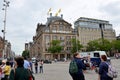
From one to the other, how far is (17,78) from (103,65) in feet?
10.3

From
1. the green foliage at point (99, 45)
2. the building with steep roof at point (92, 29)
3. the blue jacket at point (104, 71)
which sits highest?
the building with steep roof at point (92, 29)

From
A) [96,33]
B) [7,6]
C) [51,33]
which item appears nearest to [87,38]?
[96,33]

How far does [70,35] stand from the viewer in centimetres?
11912

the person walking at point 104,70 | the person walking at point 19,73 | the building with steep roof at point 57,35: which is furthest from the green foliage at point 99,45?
the person walking at point 19,73

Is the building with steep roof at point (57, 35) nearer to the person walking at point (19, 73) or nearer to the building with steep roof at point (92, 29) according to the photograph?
the building with steep roof at point (92, 29)

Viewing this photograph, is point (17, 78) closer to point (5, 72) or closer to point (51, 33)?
point (5, 72)

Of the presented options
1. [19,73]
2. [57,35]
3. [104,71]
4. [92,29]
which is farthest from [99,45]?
[19,73]

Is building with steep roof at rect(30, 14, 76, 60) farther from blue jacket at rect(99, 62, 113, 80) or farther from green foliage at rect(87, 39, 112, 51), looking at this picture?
blue jacket at rect(99, 62, 113, 80)

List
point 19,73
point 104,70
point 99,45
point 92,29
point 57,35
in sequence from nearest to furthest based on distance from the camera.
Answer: point 19,73
point 104,70
point 99,45
point 57,35
point 92,29

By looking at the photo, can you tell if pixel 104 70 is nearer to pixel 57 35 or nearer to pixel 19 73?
pixel 19 73

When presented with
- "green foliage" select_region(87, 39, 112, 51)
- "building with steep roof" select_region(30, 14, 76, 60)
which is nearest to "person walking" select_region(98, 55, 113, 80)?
"green foliage" select_region(87, 39, 112, 51)

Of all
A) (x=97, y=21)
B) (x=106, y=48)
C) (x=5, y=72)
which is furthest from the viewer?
(x=97, y=21)

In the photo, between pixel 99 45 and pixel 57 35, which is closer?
pixel 99 45

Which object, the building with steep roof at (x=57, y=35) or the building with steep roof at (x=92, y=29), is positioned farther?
the building with steep roof at (x=92, y=29)
